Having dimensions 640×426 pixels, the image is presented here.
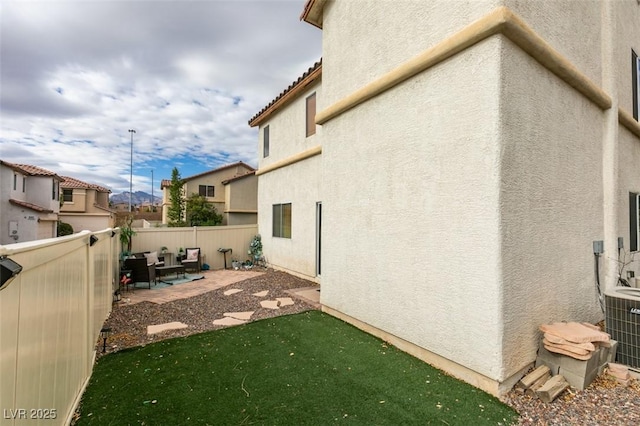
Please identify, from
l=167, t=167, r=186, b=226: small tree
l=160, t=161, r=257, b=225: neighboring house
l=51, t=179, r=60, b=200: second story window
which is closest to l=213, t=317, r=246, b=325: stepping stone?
l=160, t=161, r=257, b=225: neighboring house

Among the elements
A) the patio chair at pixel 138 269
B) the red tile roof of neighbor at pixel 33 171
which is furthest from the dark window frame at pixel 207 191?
the patio chair at pixel 138 269

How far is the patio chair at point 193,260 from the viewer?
11727 mm

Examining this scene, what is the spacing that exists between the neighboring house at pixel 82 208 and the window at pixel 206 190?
41.3 feet

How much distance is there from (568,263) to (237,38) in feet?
33.6

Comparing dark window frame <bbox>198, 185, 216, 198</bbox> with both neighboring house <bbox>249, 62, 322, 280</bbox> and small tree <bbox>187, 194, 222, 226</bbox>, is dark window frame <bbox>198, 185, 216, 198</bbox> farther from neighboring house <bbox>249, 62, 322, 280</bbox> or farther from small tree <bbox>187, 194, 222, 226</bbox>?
neighboring house <bbox>249, 62, 322, 280</bbox>

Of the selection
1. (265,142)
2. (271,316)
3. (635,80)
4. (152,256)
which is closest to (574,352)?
(271,316)

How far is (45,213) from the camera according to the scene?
83.7ft

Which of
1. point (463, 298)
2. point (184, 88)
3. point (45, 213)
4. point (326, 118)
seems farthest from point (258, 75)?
point (45, 213)

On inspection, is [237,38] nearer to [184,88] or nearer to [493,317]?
[184,88]

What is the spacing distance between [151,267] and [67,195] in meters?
34.1

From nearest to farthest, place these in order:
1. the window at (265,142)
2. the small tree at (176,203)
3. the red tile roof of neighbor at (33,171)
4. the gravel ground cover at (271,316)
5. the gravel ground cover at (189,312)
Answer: the gravel ground cover at (271,316)
the gravel ground cover at (189,312)
the window at (265,142)
the red tile roof of neighbor at (33,171)
the small tree at (176,203)

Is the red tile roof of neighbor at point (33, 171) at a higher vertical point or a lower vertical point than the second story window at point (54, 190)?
higher

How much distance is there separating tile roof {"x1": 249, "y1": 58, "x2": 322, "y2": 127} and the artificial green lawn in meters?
7.93

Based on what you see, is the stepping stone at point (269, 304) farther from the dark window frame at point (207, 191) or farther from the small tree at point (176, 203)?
the dark window frame at point (207, 191)
